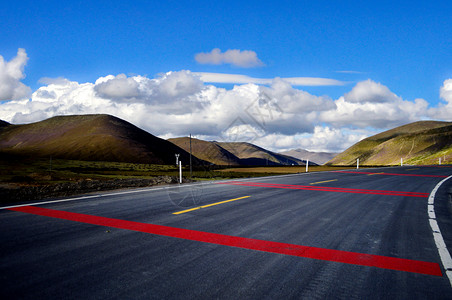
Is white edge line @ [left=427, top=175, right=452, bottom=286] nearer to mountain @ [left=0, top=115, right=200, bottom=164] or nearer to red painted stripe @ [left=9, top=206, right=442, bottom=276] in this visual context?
red painted stripe @ [left=9, top=206, right=442, bottom=276]

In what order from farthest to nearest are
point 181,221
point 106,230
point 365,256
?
point 181,221
point 106,230
point 365,256

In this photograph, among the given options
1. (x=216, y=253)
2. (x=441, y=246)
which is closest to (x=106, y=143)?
(x=216, y=253)

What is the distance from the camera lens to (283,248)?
4.73 m

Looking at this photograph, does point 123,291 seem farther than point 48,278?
No

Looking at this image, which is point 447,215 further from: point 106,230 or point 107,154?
point 107,154

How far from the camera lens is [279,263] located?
13.4 ft

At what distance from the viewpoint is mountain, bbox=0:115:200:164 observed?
143 m

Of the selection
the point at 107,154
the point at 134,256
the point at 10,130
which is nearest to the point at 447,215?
the point at 134,256

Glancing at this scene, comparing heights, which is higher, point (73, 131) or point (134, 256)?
point (73, 131)

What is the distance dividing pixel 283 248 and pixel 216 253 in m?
1.05

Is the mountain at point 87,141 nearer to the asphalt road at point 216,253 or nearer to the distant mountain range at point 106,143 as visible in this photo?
the distant mountain range at point 106,143

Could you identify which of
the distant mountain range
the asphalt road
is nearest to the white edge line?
the asphalt road

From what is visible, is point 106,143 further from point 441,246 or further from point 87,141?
point 441,246

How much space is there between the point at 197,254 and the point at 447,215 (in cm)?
693
